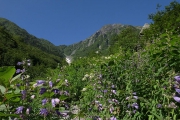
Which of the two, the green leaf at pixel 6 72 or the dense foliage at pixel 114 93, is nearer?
the green leaf at pixel 6 72

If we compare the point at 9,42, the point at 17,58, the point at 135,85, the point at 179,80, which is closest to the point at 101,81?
the point at 135,85

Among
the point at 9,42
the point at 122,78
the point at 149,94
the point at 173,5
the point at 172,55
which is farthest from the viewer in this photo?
the point at 9,42

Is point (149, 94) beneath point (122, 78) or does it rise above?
beneath

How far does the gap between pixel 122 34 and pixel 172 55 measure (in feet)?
154

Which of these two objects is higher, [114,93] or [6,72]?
[6,72]

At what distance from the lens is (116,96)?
9.49ft

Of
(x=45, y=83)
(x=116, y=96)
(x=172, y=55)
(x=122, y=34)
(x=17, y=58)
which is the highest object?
(x=122, y=34)

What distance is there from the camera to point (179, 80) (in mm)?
1459

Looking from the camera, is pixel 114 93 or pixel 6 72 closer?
pixel 6 72

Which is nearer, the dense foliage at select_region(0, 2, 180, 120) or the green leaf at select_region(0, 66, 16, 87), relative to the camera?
the green leaf at select_region(0, 66, 16, 87)

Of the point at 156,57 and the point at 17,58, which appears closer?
the point at 156,57

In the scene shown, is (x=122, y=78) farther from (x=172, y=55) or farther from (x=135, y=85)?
(x=172, y=55)

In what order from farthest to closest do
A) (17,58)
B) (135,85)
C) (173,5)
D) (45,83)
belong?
(17,58) < (173,5) < (135,85) < (45,83)

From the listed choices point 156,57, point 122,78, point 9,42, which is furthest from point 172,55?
point 9,42
